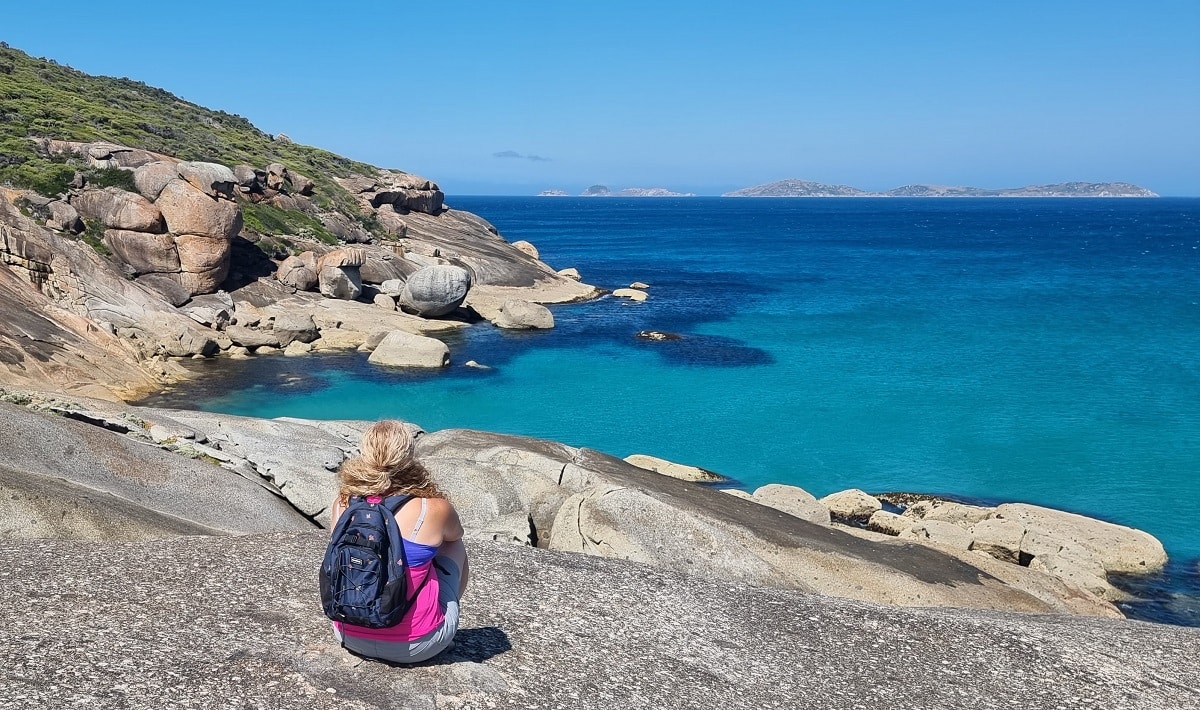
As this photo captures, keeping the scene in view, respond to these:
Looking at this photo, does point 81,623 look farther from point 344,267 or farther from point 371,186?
point 371,186

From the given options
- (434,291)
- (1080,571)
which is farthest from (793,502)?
(434,291)

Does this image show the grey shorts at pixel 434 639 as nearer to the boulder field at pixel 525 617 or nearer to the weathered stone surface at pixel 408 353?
the boulder field at pixel 525 617

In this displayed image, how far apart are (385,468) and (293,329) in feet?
127

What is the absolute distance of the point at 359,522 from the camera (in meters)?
7.12

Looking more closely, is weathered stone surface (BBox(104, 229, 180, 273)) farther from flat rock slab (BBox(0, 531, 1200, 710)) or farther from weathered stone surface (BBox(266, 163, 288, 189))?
flat rock slab (BBox(0, 531, 1200, 710))

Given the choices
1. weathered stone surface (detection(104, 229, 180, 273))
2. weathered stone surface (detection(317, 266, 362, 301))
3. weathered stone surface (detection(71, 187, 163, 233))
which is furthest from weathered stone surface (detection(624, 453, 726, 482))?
weathered stone surface (detection(71, 187, 163, 233))

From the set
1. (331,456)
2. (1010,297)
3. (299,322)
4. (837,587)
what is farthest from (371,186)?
(837,587)

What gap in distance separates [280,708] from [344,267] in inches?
1789

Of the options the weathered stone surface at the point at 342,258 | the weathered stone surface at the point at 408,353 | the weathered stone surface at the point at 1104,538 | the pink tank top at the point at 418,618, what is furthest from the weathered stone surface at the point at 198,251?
the pink tank top at the point at 418,618

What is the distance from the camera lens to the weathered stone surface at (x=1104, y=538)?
23125 mm

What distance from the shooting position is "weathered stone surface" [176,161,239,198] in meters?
45.2

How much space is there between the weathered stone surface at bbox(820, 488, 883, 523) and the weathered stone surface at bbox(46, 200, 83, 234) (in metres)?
36.0

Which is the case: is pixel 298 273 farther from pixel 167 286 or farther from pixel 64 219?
pixel 64 219

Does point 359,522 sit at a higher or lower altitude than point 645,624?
higher
